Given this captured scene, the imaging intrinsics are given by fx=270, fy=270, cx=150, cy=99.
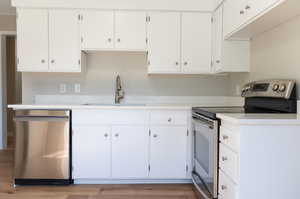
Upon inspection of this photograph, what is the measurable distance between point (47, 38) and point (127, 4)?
0.99 meters

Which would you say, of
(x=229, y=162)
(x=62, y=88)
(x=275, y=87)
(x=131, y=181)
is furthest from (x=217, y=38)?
(x=62, y=88)

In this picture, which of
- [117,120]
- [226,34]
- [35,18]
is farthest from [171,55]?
[35,18]

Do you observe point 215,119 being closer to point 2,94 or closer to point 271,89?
point 271,89

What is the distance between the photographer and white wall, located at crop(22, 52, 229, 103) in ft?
11.3

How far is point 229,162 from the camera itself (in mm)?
1726

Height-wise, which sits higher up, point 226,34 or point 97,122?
point 226,34

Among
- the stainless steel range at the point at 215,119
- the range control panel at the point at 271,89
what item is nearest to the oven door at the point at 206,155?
the stainless steel range at the point at 215,119

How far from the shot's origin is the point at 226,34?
108 inches

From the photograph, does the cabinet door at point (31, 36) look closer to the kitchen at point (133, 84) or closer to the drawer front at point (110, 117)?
the kitchen at point (133, 84)

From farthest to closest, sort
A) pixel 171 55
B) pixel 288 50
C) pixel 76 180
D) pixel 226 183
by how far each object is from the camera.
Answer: pixel 171 55, pixel 76 180, pixel 288 50, pixel 226 183

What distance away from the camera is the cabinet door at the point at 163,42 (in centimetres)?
310

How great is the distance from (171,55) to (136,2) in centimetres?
72

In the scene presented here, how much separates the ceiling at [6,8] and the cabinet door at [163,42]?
1.95 m

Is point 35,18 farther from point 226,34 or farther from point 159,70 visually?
point 226,34
